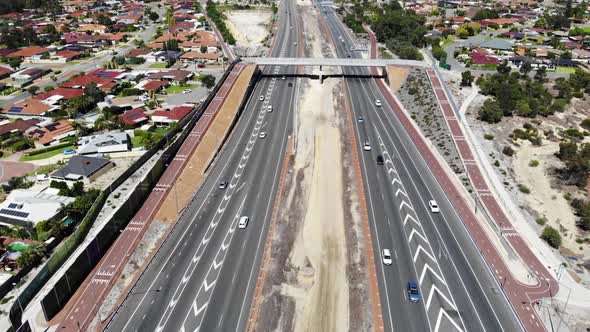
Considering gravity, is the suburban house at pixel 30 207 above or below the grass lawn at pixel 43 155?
below

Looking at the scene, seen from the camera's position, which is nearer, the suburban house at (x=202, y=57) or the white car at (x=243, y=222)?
the white car at (x=243, y=222)

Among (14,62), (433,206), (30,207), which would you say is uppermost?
(14,62)

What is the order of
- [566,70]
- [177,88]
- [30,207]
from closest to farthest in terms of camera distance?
1. [30,207]
2. [177,88]
3. [566,70]

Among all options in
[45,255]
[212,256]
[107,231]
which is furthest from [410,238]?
[45,255]

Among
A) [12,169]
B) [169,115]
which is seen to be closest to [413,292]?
[169,115]

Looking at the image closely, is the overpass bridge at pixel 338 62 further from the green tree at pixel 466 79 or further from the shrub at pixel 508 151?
the shrub at pixel 508 151

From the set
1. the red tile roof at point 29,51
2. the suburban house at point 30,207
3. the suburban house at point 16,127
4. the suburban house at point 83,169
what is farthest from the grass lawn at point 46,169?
the red tile roof at point 29,51

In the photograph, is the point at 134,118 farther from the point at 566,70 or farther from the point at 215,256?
the point at 566,70

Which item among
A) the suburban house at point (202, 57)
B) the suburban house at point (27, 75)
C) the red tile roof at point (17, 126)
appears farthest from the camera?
the suburban house at point (202, 57)
